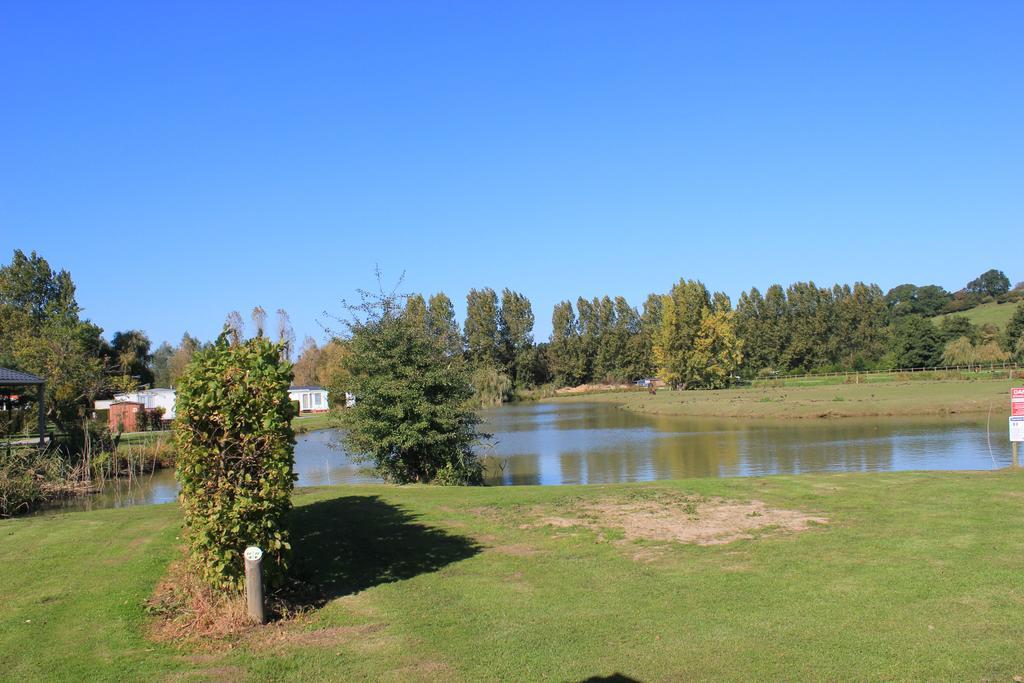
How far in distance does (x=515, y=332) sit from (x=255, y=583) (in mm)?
91760

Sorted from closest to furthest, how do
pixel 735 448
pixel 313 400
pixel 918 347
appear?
1. pixel 735 448
2. pixel 313 400
3. pixel 918 347

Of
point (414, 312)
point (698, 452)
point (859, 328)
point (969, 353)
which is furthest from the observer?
point (859, 328)

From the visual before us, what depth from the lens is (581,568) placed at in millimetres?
8617

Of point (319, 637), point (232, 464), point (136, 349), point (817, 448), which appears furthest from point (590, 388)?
point (319, 637)

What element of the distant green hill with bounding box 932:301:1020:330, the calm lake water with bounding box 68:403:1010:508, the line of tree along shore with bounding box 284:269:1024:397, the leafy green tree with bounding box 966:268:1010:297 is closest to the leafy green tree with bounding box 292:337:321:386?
the line of tree along shore with bounding box 284:269:1024:397

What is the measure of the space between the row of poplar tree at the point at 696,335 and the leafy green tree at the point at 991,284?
60.4 meters

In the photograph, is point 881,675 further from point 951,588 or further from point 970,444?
point 970,444

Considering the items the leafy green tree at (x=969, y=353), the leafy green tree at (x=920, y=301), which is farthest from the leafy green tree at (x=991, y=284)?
the leafy green tree at (x=969, y=353)

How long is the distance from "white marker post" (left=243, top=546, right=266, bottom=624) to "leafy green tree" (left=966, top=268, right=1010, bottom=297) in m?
168

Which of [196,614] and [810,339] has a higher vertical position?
[810,339]

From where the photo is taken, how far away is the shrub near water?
716 centimetres

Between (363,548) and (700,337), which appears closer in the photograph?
(363,548)

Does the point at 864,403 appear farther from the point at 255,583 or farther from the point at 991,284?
the point at 991,284

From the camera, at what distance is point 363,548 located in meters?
9.80
